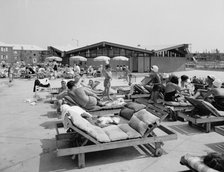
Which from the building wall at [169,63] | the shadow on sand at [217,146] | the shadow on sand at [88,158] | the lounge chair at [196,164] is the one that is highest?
the building wall at [169,63]

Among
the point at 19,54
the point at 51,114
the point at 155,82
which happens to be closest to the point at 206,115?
the point at 155,82

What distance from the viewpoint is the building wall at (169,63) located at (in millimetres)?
29844

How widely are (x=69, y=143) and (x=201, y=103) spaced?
3270 mm

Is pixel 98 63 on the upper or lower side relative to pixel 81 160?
upper

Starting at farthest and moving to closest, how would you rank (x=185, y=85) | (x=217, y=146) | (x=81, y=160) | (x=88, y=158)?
(x=185, y=85) → (x=217, y=146) → (x=88, y=158) → (x=81, y=160)

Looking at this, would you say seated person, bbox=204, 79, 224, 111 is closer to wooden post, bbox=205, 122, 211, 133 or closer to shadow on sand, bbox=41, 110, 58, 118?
wooden post, bbox=205, 122, 211, 133

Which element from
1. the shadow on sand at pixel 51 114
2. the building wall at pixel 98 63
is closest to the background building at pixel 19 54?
the building wall at pixel 98 63

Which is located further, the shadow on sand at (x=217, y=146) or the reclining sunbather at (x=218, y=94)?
the reclining sunbather at (x=218, y=94)

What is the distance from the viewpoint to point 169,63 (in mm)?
30906

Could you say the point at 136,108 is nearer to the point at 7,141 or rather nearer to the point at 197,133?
the point at 197,133

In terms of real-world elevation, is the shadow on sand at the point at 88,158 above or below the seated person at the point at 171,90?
below

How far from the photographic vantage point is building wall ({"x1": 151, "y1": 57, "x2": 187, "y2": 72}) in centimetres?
2984

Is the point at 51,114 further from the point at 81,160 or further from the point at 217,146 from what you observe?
the point at 217,146

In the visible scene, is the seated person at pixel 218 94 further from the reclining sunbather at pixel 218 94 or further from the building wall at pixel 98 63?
the building wall at pixel 98 63
